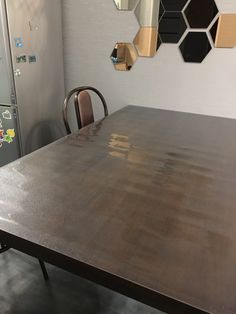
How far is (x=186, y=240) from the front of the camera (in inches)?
27.4

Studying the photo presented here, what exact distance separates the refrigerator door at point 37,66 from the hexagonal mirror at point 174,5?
35.1 inches

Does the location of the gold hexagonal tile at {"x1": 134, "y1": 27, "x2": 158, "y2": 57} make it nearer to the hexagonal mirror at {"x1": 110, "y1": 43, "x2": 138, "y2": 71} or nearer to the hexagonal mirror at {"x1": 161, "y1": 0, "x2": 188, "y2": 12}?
the hexagonal mirror at {"x1": 110, "y1": 43, "x2": 138, "y2": 71}

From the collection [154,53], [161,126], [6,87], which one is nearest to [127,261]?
[161,126]

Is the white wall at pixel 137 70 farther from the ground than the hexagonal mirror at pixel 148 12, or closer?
closer

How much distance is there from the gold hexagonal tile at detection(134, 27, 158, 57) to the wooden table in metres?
1.09

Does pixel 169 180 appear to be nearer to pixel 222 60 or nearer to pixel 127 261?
pixel 127 261

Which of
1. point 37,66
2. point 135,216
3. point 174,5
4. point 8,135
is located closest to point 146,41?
point 174,5

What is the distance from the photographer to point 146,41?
2.11 meters

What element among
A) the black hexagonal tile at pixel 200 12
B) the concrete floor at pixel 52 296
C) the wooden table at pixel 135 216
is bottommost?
the concrete floor at pixel 52 296

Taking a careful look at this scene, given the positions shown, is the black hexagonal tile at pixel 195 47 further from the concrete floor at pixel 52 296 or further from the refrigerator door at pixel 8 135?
the concrete floor at pixel 52 296

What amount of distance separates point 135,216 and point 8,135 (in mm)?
1623

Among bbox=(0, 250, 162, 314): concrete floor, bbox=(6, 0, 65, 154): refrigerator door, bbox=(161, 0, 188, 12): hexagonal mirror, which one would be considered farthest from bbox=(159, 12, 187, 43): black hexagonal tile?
bbox=(0, 250, 162, 314): concrete floor

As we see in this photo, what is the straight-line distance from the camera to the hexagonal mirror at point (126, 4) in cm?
207

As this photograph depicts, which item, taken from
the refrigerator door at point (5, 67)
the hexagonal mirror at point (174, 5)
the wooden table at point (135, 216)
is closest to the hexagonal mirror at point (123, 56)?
the hexagonal mirror at point (174, 5)
